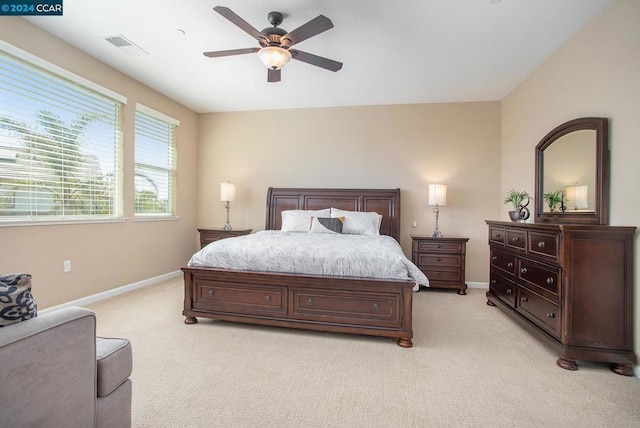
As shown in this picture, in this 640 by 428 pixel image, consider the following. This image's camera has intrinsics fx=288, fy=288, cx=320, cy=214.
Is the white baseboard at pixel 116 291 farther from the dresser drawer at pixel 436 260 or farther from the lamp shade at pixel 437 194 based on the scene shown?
the lamp shade at pixel 437 194

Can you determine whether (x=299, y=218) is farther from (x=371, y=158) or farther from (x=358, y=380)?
(x=358, y=380)

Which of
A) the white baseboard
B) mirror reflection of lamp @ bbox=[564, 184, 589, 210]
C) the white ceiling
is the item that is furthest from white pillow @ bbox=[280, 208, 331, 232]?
mirror reflection of lamp @ bbox=[564, 184, 589, 210]

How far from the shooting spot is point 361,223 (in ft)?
A: 13.5

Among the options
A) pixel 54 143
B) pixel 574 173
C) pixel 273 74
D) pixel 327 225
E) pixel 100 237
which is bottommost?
pixel 100 237

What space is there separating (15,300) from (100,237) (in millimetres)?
3060

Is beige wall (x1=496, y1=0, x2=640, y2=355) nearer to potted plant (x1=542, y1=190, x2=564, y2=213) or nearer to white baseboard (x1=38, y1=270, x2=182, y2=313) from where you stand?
potted plant (x1=542, y1=190, x2=564, y2=213)

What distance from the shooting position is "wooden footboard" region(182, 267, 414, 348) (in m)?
2.48

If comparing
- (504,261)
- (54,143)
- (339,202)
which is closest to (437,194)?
(504,261)

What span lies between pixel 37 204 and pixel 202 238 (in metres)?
2.14

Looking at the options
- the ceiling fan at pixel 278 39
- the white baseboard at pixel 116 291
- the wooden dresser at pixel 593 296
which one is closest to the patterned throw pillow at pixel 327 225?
the ceiling fan at pixel 278 39

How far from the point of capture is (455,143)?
4.57 meters

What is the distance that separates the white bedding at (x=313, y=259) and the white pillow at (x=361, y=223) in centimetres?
107

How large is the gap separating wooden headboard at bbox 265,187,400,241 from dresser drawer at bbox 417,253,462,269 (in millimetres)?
486

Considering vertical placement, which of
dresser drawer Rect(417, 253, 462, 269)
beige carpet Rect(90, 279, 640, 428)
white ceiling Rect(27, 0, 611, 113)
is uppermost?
white ceiling Rect(27, 0, 611, 113)
